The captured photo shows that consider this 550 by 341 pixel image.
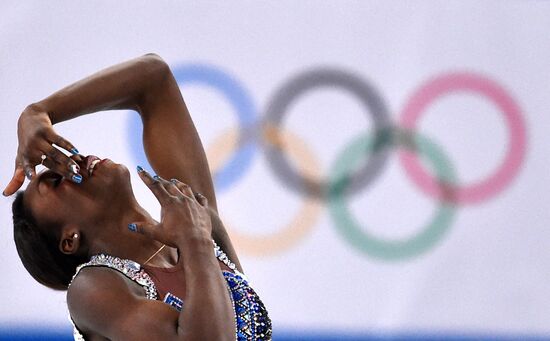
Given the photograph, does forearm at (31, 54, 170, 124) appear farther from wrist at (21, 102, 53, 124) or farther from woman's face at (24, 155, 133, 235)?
woman's face at (24, 155, 133, 235)

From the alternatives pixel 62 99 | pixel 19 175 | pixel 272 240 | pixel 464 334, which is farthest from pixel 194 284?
pixel 464 334

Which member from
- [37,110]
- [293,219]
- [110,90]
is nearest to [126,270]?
[37,110]

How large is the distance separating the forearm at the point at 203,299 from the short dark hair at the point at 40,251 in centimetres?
40

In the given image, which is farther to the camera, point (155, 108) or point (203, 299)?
point (155, 108)

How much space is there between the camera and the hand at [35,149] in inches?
72.5

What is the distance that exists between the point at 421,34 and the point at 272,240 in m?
0.88

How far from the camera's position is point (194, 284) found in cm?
170

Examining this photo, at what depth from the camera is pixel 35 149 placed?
1841 mm

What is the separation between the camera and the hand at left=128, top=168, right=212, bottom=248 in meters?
1.74

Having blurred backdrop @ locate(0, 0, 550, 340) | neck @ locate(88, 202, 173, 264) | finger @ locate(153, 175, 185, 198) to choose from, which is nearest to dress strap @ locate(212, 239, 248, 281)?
neck @ locate(88, 202, 173, 264)

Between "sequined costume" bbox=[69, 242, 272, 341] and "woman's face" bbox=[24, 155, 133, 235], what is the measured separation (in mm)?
105

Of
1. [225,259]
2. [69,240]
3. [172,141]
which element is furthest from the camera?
[172,141]

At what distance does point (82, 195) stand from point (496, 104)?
1.80m

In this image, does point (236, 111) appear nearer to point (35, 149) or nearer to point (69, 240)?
point (69, 240)
